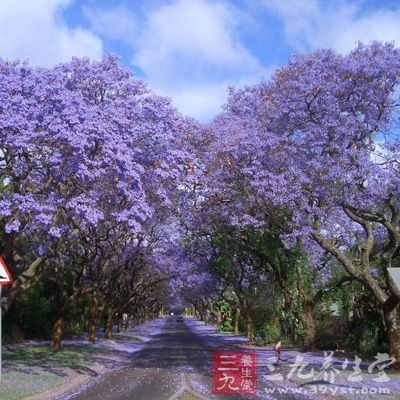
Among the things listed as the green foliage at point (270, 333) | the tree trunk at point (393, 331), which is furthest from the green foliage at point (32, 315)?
the tree trunk at point (393, 331)

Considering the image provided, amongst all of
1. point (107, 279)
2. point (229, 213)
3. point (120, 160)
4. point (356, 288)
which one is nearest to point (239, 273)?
point (107, 279)

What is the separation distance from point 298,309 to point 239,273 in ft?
36.5

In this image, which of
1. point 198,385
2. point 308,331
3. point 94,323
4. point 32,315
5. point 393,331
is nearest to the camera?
point 198,385

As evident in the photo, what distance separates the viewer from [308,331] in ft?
89.1

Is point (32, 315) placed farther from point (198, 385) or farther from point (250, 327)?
point (198, 385)

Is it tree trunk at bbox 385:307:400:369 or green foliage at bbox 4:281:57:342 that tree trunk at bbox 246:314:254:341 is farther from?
tree trunk at bbox 385:307:400:369

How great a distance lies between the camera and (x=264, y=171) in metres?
17.7

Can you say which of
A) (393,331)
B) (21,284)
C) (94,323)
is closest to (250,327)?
(94,323)

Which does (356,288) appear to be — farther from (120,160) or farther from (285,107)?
(120,160)

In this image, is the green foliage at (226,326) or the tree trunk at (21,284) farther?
the green foliage at (226,326)

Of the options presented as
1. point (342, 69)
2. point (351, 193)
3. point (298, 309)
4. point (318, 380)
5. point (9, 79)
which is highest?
point (342, 69)

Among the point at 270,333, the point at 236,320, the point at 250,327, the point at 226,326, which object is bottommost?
the point at 270,333

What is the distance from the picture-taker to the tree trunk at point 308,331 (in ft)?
88.2

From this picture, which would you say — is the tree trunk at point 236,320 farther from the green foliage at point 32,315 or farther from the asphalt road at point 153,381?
the asphalt road at point 153,381
